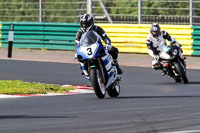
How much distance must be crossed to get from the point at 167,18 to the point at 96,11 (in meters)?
3.48

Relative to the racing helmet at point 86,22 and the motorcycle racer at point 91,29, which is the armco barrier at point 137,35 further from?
the racing helmet at point 86,22

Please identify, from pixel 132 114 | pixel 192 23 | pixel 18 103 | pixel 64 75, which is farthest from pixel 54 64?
pixel 132 114

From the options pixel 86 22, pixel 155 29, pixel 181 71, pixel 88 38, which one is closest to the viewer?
pixel 88 38

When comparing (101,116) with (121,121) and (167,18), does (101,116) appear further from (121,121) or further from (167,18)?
(167,18)

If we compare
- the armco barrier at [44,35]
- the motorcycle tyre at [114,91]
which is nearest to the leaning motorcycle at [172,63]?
the motorcycle tyre at [114,91]

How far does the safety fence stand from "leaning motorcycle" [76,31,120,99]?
11258mm

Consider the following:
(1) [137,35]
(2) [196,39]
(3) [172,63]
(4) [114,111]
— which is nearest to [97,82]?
(4) [114,111]

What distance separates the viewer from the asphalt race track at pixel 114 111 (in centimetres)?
882

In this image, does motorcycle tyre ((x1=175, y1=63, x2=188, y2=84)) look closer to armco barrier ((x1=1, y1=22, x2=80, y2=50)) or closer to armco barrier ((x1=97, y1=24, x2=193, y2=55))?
armco barrier ((x1=97, y1=24, x2=193, y2=55))

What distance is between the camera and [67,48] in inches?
1053

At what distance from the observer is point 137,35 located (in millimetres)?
25125

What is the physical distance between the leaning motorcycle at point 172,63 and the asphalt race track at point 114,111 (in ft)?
0.80

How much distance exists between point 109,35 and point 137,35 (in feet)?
3.79

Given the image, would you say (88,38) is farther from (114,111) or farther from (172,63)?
(172,63)
